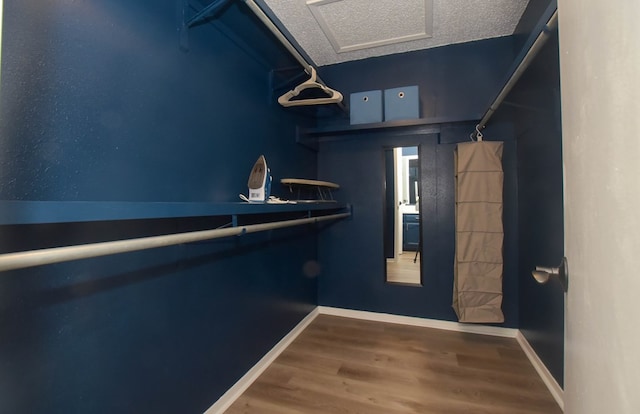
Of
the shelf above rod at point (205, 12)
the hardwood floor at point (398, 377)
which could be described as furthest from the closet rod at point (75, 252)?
the hardwood floor at point (398, 377)

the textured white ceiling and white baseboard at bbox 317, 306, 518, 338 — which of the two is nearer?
Answer: the textured white ceiling

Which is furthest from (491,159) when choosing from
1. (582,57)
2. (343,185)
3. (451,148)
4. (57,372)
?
(57,372)

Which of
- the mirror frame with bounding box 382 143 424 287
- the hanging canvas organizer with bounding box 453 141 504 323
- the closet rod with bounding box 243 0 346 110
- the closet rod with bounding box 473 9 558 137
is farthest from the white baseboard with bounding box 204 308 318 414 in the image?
the closet rod with bounding box 473 9 558 137

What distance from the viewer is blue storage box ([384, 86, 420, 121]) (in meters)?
2.07

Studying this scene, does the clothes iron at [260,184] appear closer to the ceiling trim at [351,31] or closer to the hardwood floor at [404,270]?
the ceiling trim at [351,31]

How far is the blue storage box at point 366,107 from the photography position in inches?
84.9

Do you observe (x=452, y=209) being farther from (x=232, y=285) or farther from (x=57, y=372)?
(x=57, y=372)

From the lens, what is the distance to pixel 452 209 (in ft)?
7.63

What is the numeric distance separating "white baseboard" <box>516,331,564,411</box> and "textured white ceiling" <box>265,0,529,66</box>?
236 cm

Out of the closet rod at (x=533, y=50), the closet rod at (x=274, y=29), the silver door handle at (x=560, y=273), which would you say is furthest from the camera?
the closet rod at (x=274, y=29)

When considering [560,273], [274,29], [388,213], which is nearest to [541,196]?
[388,213]

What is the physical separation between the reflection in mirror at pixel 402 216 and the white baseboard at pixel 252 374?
1.02m

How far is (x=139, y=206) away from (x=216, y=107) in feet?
2.83

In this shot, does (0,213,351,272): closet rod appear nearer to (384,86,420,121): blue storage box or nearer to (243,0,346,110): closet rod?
(243,0,346,110): closet rod
